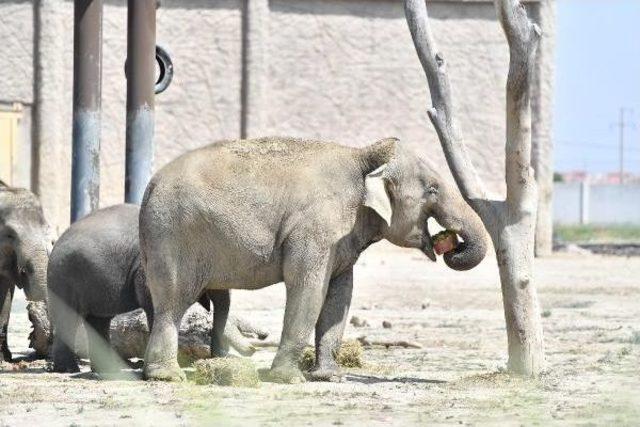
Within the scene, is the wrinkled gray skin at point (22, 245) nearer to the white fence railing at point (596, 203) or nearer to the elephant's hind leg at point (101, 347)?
the elephant's hind leg at point (101, 347)

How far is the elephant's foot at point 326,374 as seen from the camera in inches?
437

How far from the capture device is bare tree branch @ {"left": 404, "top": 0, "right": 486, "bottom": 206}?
36.8 feet

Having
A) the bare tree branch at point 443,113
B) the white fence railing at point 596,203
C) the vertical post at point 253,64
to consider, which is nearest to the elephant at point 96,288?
the bare tree branch at point 443,113

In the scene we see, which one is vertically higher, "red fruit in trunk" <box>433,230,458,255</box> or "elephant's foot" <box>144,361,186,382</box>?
"red fruit in trunk" <box>433,230,458,255</box>

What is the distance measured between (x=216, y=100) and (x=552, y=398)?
16.4 meters

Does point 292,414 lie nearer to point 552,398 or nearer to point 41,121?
point 552,398

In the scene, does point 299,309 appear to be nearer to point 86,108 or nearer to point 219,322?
point 219,322

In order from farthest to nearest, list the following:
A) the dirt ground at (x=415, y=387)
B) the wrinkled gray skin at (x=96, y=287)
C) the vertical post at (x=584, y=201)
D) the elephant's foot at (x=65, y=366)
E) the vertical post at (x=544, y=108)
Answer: the vertical post at (x=584, y=201), the vertical post at (x=544, y=108), the elephant's foot at (x=65, y=366), the wrinkled gray skin at (x=96, y=287), the dirt ground at (x=415, y=387)

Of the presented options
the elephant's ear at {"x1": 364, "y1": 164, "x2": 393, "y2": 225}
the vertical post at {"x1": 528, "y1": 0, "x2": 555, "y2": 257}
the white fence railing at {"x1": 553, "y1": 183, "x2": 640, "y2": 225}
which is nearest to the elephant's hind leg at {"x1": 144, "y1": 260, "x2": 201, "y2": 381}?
the elephant's ear at {"x1": 364, "y1": 164, "x2": 393, "y2": 225}

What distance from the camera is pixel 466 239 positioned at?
11.3 metres

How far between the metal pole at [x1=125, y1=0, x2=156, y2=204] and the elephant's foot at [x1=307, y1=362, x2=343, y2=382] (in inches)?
197

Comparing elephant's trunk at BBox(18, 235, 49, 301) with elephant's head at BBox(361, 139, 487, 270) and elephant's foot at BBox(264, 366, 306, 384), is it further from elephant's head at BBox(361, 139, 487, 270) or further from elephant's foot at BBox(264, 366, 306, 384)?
elephant's head at BBox(361, 139, 487, 270)

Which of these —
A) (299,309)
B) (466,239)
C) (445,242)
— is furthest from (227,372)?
(466,239)

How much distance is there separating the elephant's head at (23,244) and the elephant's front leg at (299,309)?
2218mm
